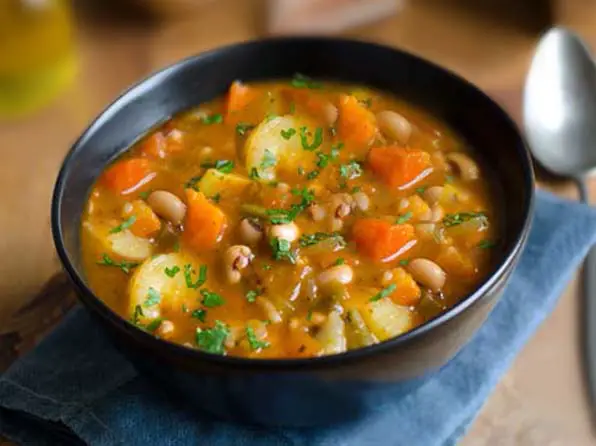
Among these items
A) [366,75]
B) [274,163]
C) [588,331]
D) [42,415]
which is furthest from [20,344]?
[588,331]

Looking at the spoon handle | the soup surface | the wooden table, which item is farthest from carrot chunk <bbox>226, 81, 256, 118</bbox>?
the spoon handle

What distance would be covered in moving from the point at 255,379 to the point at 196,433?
0.96ft

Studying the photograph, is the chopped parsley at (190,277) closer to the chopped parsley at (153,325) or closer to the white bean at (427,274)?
the chopped parsley at (153,325)

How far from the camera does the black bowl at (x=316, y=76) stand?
1.43 metres

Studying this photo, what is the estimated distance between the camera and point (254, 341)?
1.52 m

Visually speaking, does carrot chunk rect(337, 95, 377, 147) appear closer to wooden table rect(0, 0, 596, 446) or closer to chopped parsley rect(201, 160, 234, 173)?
chopped parsley rect(201, 160, 234, 173)

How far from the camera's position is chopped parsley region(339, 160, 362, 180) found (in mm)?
1809

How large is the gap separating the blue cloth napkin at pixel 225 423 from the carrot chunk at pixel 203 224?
255 mm

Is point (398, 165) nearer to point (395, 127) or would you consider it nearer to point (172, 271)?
point (395, 127)

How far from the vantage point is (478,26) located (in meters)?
2.80

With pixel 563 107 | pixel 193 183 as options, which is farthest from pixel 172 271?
pixel 563 107

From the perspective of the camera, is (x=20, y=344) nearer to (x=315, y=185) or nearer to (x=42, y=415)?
(x=42, y=415)

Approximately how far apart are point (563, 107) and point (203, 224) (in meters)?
1.06

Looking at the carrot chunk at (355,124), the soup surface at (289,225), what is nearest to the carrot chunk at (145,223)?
the soup surface at (289,225)
